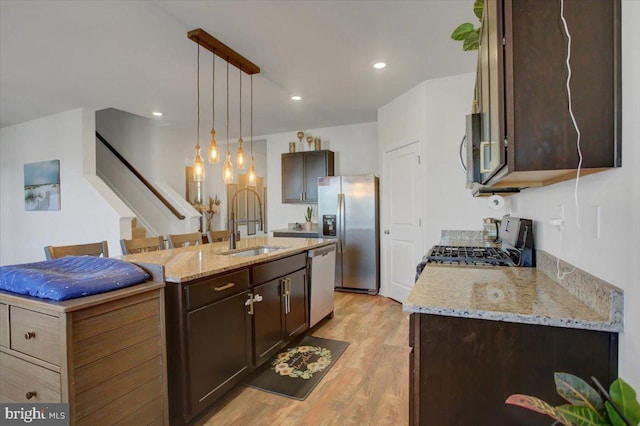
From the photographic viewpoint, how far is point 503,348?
3.37 feet

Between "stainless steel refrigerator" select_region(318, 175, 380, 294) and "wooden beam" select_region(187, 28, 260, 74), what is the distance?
2.08 metres

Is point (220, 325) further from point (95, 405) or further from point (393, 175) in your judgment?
point (393, 175)

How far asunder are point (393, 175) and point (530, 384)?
3407 mm

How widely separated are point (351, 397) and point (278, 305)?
83 cm

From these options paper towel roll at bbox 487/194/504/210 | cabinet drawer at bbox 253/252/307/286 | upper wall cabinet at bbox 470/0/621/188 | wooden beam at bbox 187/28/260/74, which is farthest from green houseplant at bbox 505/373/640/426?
wooden beam at bbox 187/28/260/74

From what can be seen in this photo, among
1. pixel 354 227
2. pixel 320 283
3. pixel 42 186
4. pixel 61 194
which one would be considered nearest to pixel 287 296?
pixel 320 283

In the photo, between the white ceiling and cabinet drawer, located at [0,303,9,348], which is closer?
cabinet drawer, located at [0,303,9,348]

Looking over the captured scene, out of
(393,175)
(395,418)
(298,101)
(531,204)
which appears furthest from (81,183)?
(531,204)

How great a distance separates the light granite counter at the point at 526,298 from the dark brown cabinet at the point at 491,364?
0.12 ft

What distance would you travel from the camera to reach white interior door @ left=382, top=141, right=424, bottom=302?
3.82m

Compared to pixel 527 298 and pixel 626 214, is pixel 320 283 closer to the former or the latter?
pixel 527 298

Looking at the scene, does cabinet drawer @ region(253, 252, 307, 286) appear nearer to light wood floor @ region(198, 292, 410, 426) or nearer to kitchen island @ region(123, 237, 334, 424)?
kitchen island @ region(123, 237, 334, 424)

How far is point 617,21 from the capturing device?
927 millimetres

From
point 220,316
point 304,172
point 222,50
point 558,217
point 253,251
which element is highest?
point 222,50
